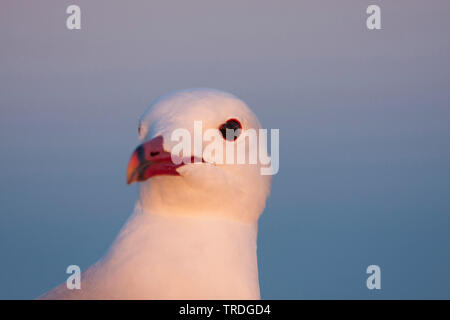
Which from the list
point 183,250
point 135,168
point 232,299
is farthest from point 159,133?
point 232,299

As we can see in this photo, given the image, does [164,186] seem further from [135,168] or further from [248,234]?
[248,234]

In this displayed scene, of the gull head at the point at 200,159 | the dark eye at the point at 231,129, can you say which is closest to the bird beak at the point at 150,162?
the gull head at the point at 200,159

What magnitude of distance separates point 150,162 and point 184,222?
0.41 metres

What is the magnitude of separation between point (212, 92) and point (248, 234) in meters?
0.76

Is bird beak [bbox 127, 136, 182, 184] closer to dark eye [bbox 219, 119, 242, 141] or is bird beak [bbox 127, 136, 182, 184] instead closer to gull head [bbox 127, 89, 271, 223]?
gull head [bbox 127, 89, 271, 223]

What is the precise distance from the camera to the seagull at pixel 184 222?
4414 millimetres

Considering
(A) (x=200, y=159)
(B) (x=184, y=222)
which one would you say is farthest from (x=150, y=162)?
(B) (x=184, y=222)

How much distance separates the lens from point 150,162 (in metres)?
4.30

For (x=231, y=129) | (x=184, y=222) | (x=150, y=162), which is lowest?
(x=184, y=222)

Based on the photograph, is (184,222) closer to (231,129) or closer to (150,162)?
(150,162)

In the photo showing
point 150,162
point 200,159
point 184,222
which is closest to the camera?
point 150,162
